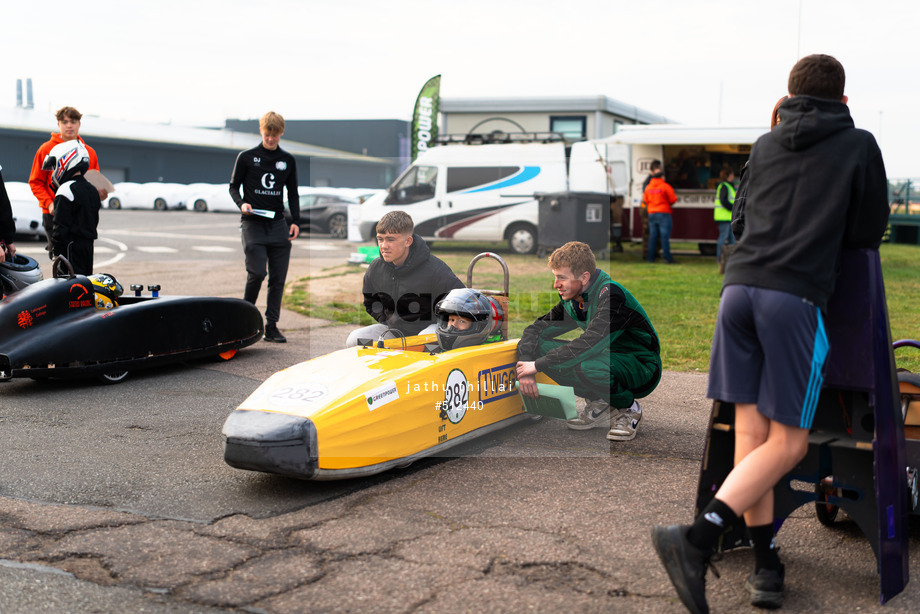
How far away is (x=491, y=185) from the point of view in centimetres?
1839

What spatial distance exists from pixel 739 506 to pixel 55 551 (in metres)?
2.50

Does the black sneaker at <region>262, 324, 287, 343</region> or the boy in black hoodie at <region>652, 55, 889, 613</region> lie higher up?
the boy in black hoodie at <region>652, 55, 889, 613</region>

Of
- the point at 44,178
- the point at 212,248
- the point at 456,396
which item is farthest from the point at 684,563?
the point at 212,248

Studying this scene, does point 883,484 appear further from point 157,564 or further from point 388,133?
point 388,133

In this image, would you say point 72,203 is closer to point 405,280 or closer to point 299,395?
point 405,280

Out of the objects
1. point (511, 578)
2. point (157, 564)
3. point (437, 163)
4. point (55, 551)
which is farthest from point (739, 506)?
point (437, 163)

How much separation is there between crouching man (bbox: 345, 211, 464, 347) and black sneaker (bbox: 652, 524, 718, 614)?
102 inches

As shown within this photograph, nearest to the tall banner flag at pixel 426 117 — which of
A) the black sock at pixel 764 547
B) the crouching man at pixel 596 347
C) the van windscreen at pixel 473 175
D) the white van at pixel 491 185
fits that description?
the white van at pixel 491 185

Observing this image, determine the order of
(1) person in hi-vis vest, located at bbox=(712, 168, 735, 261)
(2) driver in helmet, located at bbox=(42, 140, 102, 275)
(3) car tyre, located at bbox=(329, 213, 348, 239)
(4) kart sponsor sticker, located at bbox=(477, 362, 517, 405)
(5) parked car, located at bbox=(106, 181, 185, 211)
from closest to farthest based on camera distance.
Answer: (4) kart sponsor sticker, located at bbox=(477, 362, 517, 405) < (2) driver in helmet, located at bbox=(42, 140, 102, 275) < (1) person in hi-vis vest, located at bbox=(712, 168, 735, 261) < (3) car tyre, located at bbox=(329, 213, 348, 239) < (5) parked car, located at bbox=(106, 181, 185, 211)

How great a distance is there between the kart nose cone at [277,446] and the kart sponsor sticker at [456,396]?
33.2 inches

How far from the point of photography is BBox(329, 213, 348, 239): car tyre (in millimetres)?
24188

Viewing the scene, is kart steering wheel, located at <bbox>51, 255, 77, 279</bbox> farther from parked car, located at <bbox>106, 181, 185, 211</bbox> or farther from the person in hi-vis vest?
parked car, located at <bbox>106, 181, 185, 211</bbox>

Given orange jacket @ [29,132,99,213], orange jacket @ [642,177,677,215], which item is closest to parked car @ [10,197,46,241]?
orange jacket @ [29,132,99,213]

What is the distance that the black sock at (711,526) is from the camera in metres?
2.82
